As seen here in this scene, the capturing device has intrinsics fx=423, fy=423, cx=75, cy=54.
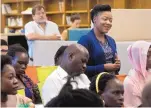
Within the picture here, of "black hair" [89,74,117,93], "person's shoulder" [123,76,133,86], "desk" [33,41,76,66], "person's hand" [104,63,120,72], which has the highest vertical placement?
"black hair" [89,74,117,93]

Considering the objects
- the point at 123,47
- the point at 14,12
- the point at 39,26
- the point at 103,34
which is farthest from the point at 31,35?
the point at 14,12

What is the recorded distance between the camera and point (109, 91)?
2.49m

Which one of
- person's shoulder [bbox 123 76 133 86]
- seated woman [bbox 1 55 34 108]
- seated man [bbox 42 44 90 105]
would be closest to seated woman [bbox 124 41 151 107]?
person's shoulder [bbox 123 76 133 86]

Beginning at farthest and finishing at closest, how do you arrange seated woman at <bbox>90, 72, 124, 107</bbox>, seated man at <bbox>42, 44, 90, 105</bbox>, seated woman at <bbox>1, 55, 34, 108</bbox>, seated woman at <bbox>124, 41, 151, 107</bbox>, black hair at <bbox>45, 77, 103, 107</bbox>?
seated woman at <bbox>124, 41, 151, 107</bbox> → seated man at <bbox>42, 44, 90, 105</bbox> → seated woman at <bbox>90, 72, 124, 107</bbox> → seated woman at <bbox>1, 55, 34, 108</bbox> → black hair at <bbox>45, 77, 103, 107</bbox>

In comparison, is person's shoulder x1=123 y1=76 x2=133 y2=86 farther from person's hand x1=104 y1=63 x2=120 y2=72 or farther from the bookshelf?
the bookshelf

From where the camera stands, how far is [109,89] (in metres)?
2.51

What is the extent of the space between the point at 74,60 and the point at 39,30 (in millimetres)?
3088

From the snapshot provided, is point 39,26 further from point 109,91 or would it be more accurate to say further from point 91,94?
point 91,94

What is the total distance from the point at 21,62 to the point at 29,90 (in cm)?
22

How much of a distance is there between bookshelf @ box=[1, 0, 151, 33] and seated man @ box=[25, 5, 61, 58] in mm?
3810

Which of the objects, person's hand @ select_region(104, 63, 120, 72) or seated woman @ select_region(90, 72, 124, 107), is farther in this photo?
person's hand @ select_region(104, 63, 120, 72)

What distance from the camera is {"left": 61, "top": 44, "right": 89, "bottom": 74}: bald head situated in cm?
268

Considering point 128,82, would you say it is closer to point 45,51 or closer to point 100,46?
point 100,46

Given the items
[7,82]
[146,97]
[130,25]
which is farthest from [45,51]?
[146,97]
